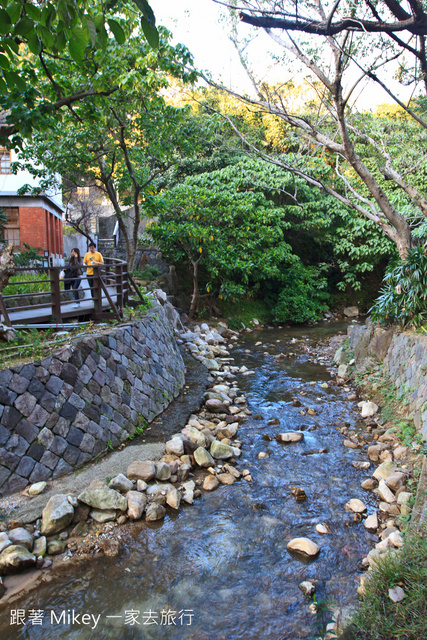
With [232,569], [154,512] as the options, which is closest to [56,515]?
[154,512]

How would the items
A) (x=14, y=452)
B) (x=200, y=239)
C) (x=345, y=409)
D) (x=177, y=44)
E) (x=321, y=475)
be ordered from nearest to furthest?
(x=14, y=452), (x=321, y=475), (x=177, y=44), (x=345, y=409), (x=200, y=239)

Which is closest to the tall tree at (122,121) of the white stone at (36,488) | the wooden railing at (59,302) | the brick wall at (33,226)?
the wooden railing at (59,302)

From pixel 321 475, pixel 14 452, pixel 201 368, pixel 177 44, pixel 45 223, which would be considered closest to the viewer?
pixel 14 452

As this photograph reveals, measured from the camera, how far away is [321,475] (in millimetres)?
5879

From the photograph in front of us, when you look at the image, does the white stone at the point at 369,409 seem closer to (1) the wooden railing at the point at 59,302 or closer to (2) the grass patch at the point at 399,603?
(2) the grass patch at the point at 399,603

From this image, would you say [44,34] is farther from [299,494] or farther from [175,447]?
[299,494]

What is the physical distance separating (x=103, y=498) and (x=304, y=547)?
2.22m

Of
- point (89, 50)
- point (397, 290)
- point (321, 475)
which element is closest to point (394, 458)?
point (321, 475)

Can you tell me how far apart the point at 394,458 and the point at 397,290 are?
3628 mm

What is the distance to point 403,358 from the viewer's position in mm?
7891

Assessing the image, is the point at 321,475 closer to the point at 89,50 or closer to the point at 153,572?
the point at 153,572

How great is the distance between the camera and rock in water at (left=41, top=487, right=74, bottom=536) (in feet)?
14.5

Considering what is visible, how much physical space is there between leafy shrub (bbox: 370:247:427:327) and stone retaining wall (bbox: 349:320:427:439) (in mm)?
349

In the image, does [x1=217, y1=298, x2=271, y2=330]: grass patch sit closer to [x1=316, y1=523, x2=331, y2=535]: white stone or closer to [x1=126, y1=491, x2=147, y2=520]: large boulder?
[x1=126, y1=491, x2=147, y2=520]: large boulder
